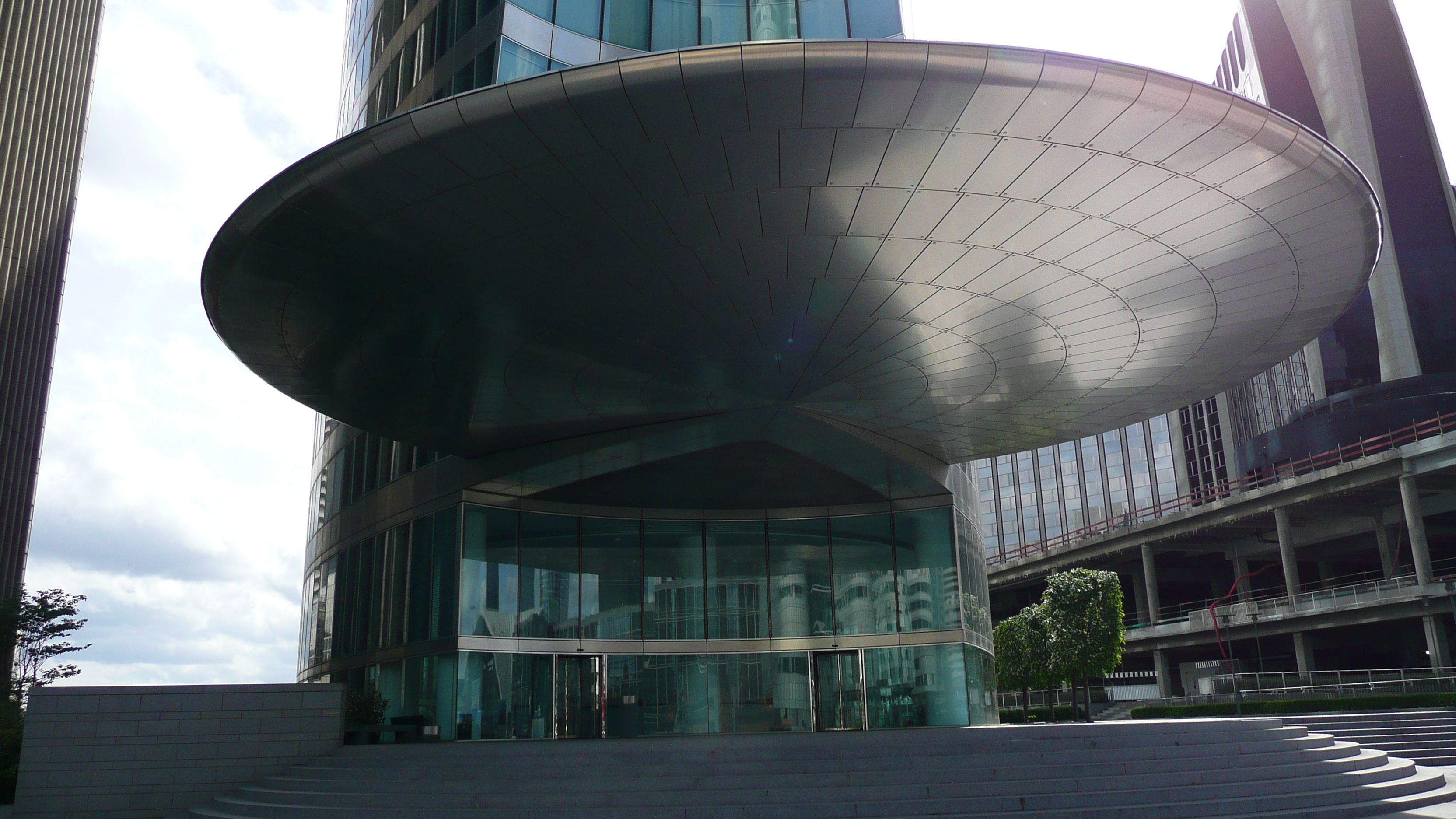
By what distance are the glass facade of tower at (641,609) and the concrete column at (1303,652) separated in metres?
33.2

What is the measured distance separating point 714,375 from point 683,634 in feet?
31.3

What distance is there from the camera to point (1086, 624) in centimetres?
3834

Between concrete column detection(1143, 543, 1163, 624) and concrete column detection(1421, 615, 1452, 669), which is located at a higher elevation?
concrete column detection(1143, 543, 1163, 624)

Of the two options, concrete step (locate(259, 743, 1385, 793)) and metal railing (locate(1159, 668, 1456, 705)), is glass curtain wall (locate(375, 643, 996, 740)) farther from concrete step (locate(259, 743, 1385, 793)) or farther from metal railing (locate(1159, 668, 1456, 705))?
metal railing (locate(1159, 668, 1456, 705))

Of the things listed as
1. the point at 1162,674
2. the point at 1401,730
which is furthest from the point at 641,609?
the point at 1162,674

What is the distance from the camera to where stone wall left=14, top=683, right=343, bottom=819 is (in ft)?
61.3

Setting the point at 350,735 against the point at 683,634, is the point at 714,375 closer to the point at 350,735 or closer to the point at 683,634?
the point at 683,634

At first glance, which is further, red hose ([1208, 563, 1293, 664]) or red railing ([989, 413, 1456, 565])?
red railing ([989, 413, 1456, 565])

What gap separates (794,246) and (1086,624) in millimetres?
28189

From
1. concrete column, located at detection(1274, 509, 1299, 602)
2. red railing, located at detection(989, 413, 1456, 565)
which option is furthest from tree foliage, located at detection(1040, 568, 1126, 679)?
concrete column, located at detection(1274, 509, 1299, 602)

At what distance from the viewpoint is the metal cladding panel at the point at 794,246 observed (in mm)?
12070

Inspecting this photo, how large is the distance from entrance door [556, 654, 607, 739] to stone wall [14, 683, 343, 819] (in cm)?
673

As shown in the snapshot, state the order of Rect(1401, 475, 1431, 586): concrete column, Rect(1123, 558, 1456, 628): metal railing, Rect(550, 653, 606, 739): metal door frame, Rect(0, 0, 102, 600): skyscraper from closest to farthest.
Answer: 1. Rect(550, 653, 606, 739): metal door frame
2. Rect(0, 0, 102, 600): skyscraper
3. Rect(1401, 475, 1431, 586): concrete column
4. Rect(1123, 558, 1456, 628): metal railing

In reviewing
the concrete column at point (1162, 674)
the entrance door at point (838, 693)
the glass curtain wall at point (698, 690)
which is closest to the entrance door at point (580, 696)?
the glass curtain wall at point (698, 690)
